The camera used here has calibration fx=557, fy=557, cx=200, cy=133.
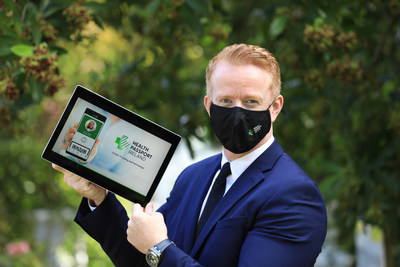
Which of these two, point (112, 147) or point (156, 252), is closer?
point (156, 252)

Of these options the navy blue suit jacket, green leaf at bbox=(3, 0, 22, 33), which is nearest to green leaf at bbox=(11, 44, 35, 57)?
green leaf at bbox=(3, 0, 22, 33)

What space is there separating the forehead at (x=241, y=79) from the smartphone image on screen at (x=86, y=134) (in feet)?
1.44

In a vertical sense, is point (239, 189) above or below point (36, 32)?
Answer: below

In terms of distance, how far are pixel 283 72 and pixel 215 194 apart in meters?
2.19

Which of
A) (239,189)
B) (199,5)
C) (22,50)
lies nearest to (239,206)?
(239,189)

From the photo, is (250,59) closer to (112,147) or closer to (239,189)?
(239,189)

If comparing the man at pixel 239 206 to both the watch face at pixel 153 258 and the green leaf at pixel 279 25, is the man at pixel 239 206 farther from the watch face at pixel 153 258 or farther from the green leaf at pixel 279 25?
the green leaf at pixel 279 25

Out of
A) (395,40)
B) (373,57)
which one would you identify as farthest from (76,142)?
(395,40)

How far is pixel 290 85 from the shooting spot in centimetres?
441

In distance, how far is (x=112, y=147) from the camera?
199cm

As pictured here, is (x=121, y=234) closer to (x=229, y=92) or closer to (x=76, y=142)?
(x=76, y=142)

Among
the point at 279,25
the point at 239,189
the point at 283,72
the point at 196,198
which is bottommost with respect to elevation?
the point at 196,198

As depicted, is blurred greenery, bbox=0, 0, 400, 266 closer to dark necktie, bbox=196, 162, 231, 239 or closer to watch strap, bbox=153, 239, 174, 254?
dark necktie, bbox=196, 162, 231, 239

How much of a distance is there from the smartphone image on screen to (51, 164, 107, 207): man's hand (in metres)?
0.08
